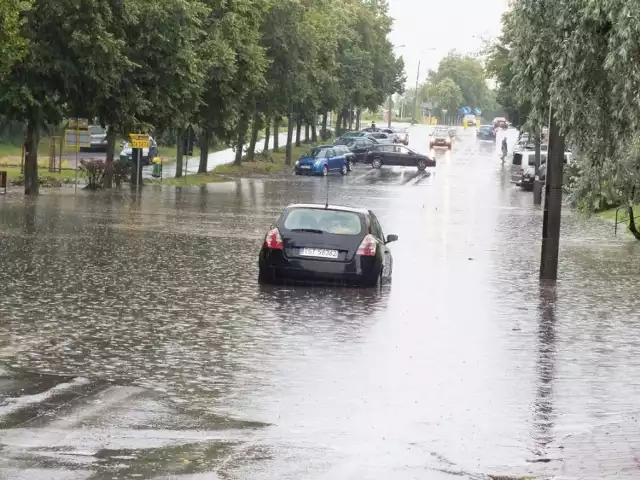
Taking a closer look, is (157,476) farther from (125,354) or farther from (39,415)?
(125,354)

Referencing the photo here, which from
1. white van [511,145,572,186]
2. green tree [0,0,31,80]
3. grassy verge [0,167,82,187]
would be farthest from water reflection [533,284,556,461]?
white van [511,145,572,186]

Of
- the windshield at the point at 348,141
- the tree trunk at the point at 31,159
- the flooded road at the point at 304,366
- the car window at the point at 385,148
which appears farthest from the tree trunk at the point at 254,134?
the flooded road at the point at 304,366

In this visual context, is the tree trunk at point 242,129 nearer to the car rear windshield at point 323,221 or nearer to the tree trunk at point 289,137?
the tree trunk at point 289,137

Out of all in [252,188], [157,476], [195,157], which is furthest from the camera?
[195,157]

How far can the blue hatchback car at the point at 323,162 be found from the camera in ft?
246

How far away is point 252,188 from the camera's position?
57812 mm

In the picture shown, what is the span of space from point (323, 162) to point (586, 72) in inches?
2438

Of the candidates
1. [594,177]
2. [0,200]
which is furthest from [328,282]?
[0,200]

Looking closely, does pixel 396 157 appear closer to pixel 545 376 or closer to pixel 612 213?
pixel 612 213

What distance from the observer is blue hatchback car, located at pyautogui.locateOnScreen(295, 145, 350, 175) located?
75.0 metres

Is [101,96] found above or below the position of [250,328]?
above

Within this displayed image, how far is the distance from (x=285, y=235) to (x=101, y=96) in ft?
81.5

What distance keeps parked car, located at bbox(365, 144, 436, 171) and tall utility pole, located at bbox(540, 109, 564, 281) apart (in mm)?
59821

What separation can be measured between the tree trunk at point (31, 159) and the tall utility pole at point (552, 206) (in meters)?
24.6
